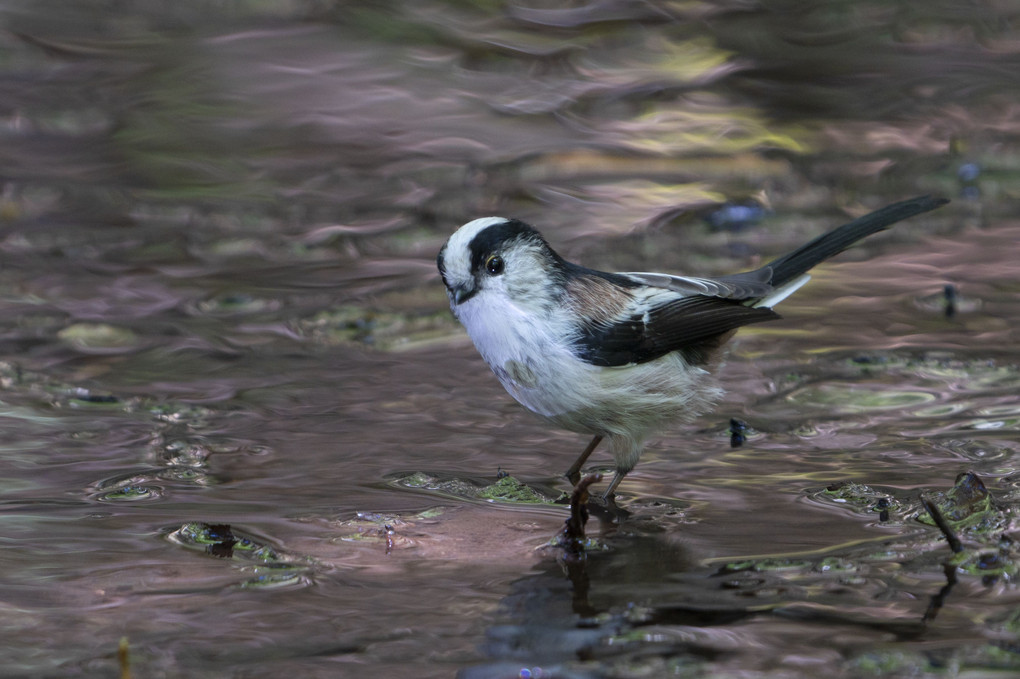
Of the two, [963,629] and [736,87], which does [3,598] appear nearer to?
[963,629]

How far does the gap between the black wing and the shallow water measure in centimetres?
45

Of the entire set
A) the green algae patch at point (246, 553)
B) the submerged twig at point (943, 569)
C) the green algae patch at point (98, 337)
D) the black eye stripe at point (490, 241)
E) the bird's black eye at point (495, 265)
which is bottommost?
the green algae patch at point (246, 553)

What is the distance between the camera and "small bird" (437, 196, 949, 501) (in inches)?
158

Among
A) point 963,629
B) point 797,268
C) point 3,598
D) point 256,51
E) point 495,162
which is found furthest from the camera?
point 256,51

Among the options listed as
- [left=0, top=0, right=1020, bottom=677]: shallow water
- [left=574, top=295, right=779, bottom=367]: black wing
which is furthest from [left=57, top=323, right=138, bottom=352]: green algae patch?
[left=574, top=295, right=779, bottom=367]: black wing

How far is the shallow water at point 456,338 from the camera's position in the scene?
10.3ft

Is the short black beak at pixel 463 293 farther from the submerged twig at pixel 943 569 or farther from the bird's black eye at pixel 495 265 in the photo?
the submerged twig at pixel 943 569

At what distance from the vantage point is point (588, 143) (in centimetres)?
874

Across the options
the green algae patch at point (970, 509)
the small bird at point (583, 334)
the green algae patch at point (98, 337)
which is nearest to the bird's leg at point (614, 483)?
the small bird at point (583, 334)

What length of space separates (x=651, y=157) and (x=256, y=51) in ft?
12.1

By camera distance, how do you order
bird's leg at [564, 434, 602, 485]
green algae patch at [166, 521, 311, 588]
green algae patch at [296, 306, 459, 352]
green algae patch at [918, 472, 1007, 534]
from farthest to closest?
green algae patch at [296, 306, 459, 352], bird's leg at [564, 434, 602, 485], green algae patch at [918, 472, 1007, 534], green algae patch at [166, 521, 311, 588]

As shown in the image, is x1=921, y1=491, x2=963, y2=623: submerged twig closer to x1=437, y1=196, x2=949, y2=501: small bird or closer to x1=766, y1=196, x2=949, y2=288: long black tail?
x1=437, y1=196, x2=949, y2=501: small bird

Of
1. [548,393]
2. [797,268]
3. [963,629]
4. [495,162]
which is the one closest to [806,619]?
[963,629]

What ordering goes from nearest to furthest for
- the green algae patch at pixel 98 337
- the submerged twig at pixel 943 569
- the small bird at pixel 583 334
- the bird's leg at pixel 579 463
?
the submerged twig at pixel 943 569, the small bird at pixel 583 334, the bird's leg at pixel 579 463, the green algae patch at pixel 98 337
